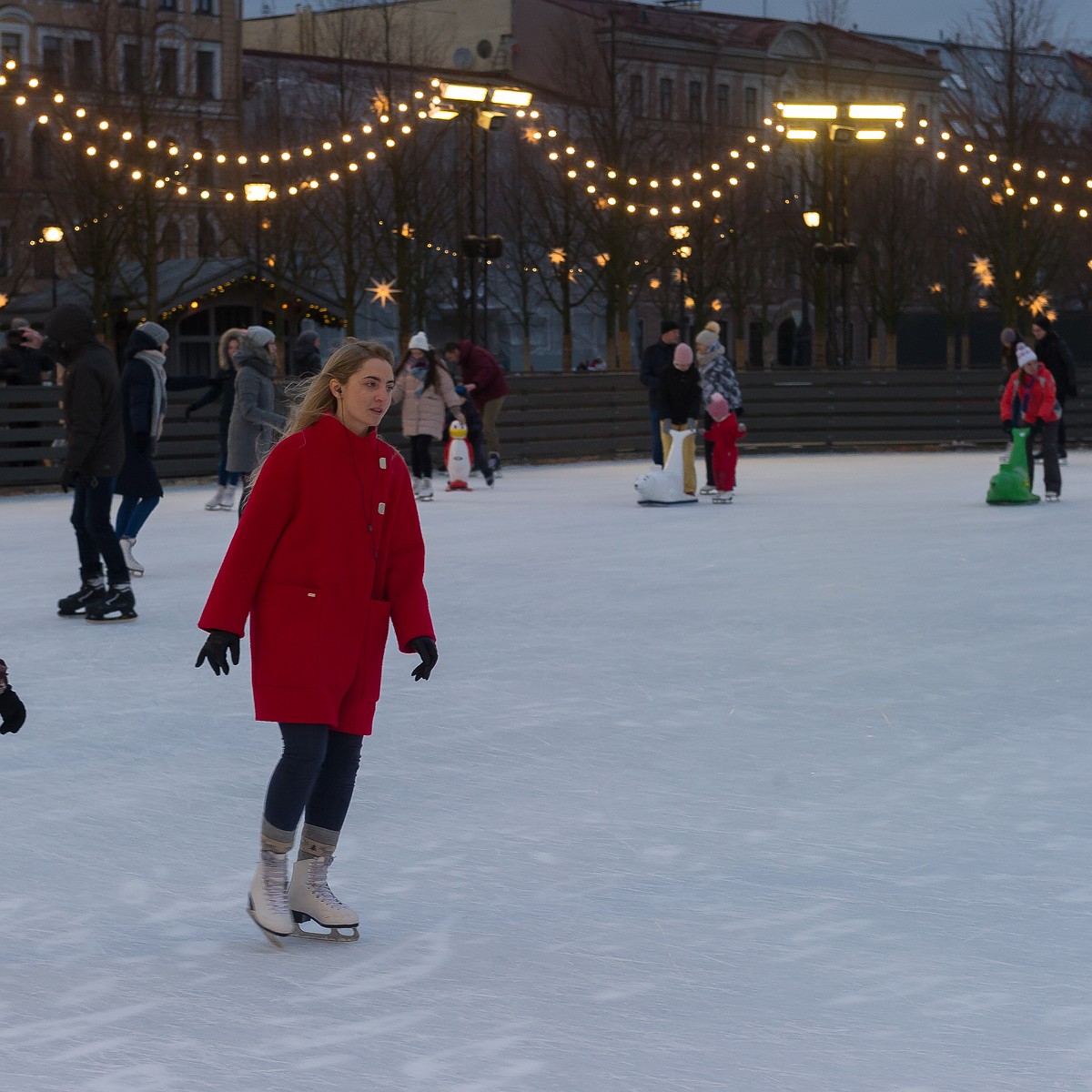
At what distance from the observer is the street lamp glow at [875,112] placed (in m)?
26.9

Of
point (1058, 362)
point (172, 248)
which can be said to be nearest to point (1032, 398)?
point (1058, 362)

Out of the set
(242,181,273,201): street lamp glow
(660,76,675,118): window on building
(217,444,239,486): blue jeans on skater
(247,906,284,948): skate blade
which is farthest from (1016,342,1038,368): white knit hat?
(660,76,675,118): window on building

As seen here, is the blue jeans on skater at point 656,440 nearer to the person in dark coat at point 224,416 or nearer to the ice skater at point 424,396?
the ice skater at point 424,396

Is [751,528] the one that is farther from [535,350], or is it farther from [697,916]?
[535,350]

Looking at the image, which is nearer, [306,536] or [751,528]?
[306,536]

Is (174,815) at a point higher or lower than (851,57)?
lower

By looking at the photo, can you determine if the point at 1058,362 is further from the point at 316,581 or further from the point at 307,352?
the point at 316,581

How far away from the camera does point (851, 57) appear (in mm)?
66125

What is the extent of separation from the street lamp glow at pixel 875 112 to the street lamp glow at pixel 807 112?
329mm

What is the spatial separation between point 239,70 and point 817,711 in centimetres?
5118

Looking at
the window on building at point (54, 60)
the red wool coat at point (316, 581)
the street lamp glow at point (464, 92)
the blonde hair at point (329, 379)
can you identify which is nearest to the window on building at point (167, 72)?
the window on building at point (54, 60)

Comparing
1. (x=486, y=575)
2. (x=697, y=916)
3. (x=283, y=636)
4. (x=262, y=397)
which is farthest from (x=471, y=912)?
(x=262, y=397)

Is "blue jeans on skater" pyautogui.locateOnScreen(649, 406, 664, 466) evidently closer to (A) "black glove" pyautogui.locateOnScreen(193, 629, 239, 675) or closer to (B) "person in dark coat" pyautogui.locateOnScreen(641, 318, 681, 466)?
(B) "person in dark coat" pyautogui.locateOnScreen(641, 318, 681, 466)

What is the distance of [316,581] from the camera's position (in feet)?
13.4
